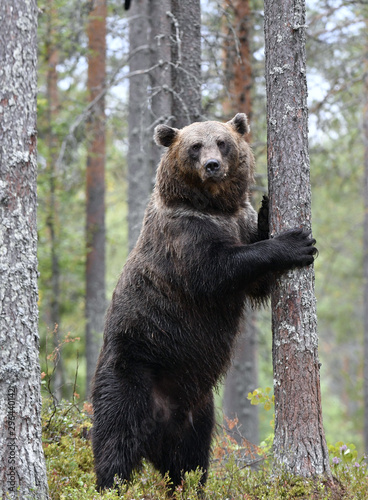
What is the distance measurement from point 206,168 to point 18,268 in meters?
1.84

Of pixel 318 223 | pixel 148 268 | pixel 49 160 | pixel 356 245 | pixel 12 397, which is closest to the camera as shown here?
pixel 12 397

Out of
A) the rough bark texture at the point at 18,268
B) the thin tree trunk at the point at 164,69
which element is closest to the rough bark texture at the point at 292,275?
the rough bark texture at the point at 18,268

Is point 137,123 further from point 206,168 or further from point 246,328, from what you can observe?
point 206,168

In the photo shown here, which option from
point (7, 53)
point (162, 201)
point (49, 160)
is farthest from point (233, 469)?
point (49, 160)

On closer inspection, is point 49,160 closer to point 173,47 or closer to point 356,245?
point 173,47

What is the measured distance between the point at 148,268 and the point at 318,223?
1610 centimetres

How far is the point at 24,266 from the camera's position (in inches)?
173

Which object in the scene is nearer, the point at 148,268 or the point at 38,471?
the point at 38,471

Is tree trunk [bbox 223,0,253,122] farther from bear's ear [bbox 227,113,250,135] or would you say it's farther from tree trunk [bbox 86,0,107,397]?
bear's ear [bbox 227,113,250,135]

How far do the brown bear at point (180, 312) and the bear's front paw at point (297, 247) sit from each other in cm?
31

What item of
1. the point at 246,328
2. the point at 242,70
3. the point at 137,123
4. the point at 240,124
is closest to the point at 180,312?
the point at 240,124

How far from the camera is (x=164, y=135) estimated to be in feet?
19.2

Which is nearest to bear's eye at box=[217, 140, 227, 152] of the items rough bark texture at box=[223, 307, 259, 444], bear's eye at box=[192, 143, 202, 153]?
bear's eye at box=[192, 143, 202, 153]

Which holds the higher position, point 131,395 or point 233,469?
point 131,395
